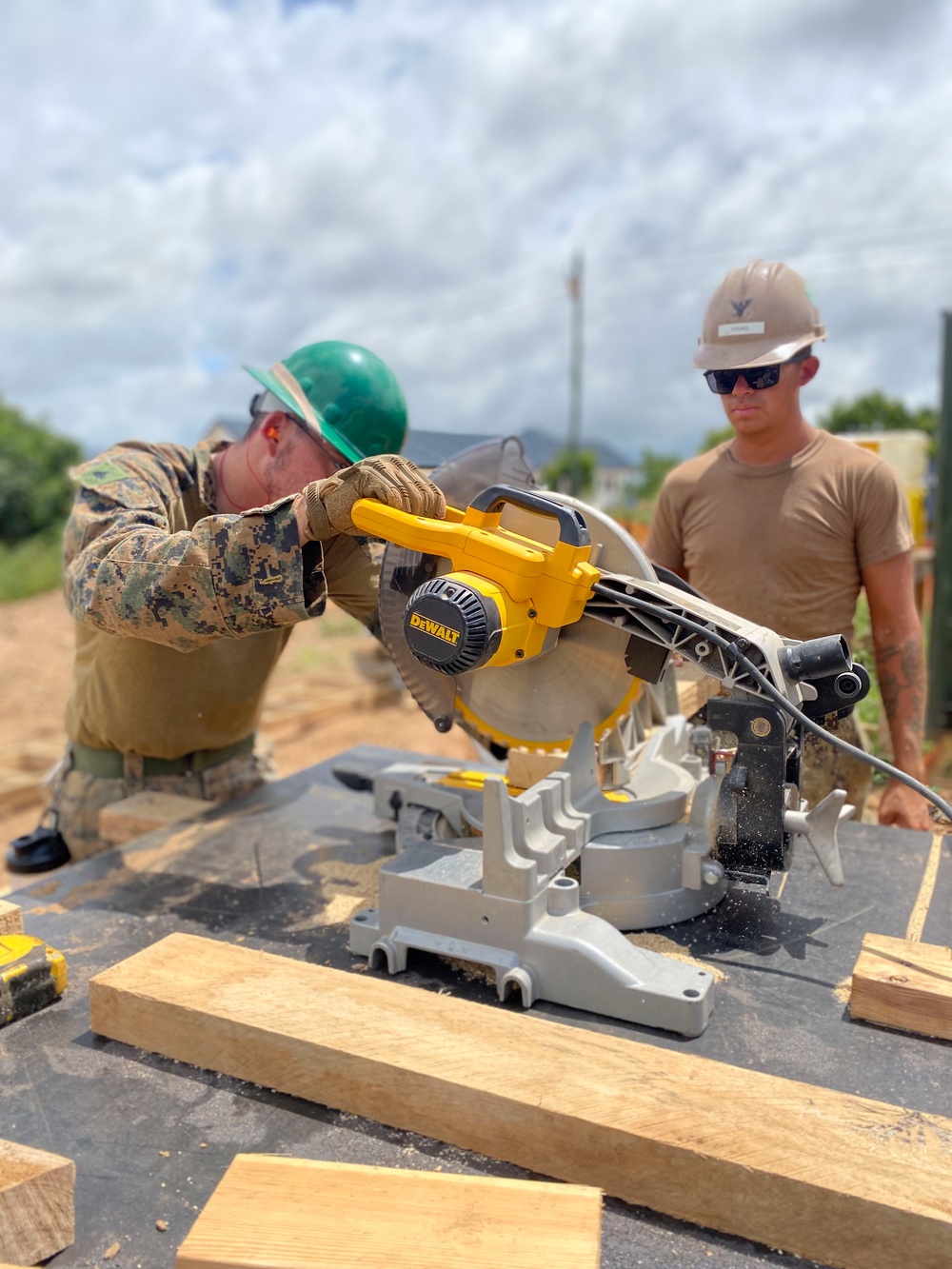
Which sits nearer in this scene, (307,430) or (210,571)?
(210,571)

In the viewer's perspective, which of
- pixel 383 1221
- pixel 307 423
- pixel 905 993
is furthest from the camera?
pixel 307 423

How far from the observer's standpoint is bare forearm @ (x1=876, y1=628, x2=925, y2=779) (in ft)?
9.46

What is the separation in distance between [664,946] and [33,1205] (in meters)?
1.20

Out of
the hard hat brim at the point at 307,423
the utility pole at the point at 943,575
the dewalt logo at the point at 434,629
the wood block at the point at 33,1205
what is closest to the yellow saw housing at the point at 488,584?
the dewalt logo at the point at 434,629

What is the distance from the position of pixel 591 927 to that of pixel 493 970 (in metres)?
0.21

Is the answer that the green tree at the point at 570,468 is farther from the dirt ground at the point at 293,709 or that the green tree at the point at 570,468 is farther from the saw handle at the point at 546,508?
the saw handle at the point at 546,508

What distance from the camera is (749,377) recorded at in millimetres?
2775

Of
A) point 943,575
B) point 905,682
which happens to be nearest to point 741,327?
point 905,682

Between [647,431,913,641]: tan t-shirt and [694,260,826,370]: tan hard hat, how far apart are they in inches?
15.4

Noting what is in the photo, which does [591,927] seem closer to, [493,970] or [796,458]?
[493,970]

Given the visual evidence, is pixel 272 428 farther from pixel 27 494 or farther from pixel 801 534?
pixel 27 494

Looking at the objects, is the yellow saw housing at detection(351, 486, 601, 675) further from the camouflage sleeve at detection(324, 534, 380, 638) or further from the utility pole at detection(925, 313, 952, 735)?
the utility pole at detection(925, 313, 952, 735)

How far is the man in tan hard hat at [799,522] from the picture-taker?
2.77 metres

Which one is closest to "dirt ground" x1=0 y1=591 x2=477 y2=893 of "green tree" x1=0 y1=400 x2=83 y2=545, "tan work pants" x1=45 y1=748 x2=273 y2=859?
"tan work pants" x1=45 y1=748 x2=273 y2=859
